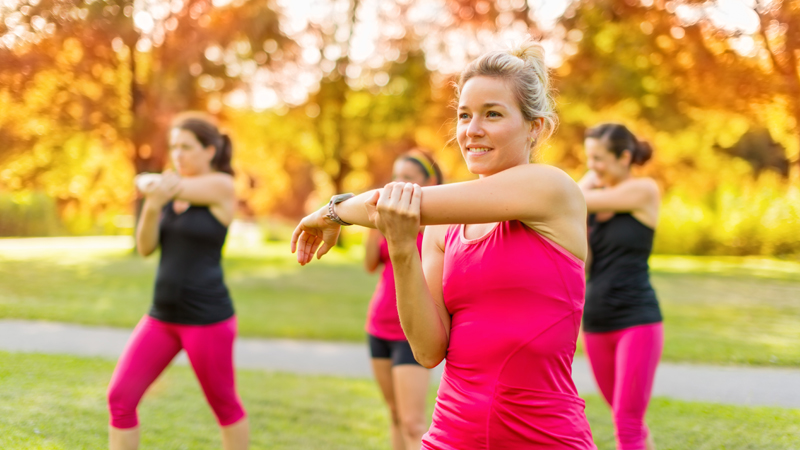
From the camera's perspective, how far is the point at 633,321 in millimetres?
3893

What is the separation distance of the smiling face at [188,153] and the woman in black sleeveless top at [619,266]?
2478mm

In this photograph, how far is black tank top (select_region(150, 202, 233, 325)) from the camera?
375cm

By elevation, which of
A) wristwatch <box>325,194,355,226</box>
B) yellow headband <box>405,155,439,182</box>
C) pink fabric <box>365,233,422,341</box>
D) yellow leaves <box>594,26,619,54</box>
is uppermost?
yellow leaves <box>594,26,619,54</box>

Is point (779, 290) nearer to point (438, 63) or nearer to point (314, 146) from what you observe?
point (438, 63)

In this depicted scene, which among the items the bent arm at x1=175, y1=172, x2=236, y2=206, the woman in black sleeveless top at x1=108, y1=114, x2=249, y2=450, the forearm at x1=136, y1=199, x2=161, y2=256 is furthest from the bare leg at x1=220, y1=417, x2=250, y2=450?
the bent arm at x1=175, y1=172, x2=236, y2=206

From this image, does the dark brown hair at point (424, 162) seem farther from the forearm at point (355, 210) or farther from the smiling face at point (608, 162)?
the forearm at point (355, 210)

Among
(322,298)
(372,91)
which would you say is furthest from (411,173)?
(372,91)

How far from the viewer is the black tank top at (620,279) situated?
3.94m

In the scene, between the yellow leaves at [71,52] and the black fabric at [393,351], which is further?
the yellow leaves at [71,52]

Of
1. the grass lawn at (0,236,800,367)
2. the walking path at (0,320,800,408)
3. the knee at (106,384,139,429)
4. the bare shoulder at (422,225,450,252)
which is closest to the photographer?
the bare shoulder at (422,225,450,252)

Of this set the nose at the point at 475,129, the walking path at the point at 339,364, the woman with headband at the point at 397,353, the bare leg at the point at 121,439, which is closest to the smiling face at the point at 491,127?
the nose at the point at 475,129

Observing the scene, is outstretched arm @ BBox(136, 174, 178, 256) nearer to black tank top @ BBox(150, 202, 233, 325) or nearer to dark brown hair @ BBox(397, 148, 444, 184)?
black tank top @ BBox(150, 202, 233, 325)

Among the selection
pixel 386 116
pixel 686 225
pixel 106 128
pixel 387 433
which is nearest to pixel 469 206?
pixel 387 433

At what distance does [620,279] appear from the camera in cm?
405
